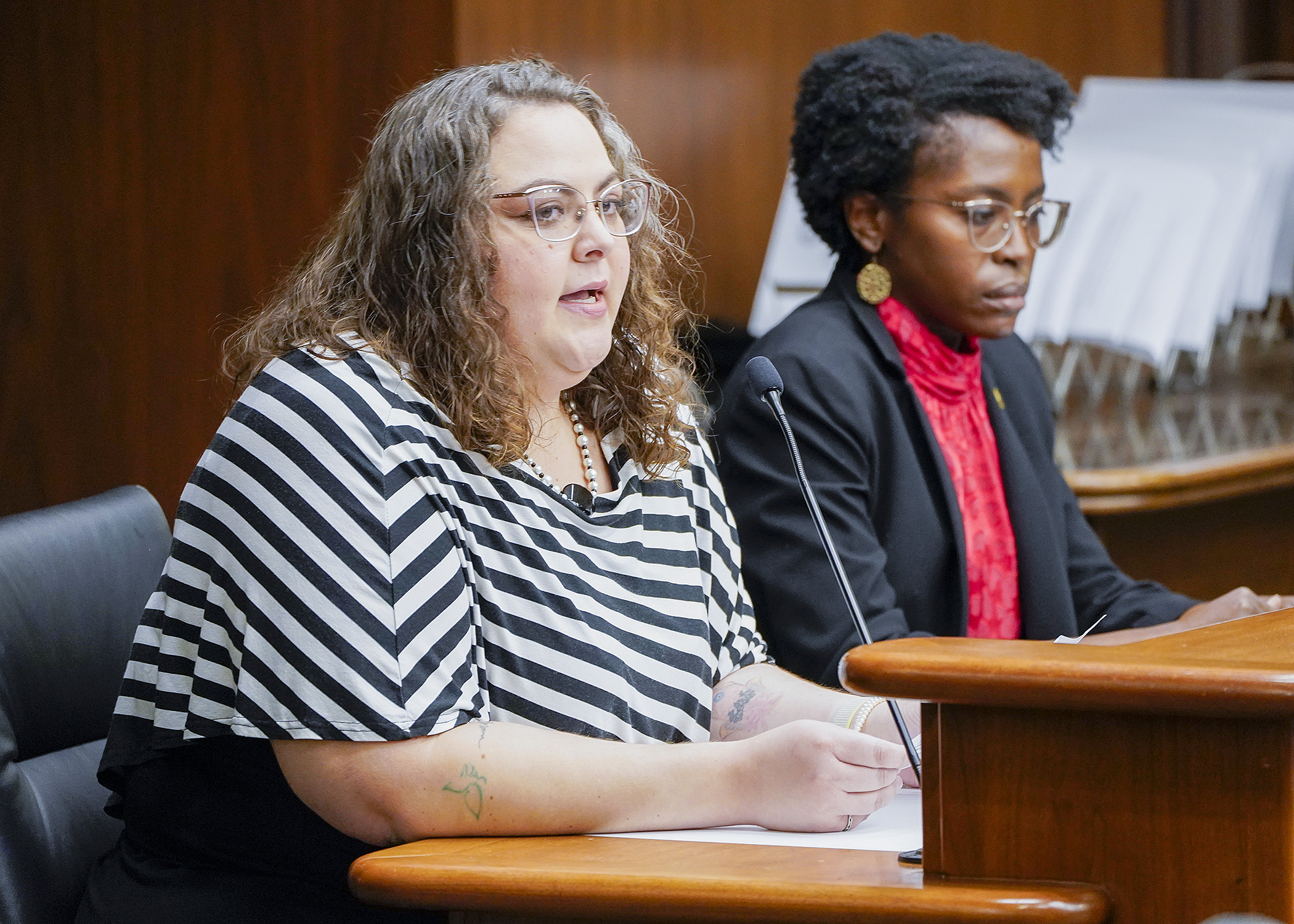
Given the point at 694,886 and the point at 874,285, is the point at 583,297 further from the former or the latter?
the point at 874,285

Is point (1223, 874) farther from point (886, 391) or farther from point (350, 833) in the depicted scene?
point (886, 391)

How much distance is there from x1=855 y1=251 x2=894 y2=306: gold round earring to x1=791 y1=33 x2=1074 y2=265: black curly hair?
4 centimetres

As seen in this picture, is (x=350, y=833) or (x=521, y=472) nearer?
(x=350, y=833)

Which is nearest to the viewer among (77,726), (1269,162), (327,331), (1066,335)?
(327,331)

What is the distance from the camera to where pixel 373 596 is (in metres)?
1.06

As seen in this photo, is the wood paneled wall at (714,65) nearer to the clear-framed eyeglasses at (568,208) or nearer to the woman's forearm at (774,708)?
the clear-framed eyeglasses at (568,208)

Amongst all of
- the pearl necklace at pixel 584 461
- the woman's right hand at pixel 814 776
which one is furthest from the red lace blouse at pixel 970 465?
the woman's right hand at pixel 814 776

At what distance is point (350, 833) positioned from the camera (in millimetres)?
1069

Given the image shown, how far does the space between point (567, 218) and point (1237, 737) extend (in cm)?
68

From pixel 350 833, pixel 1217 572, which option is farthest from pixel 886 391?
pixel 1217 572

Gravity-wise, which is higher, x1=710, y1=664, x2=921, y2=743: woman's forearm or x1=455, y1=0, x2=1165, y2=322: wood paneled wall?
x1=455, y1=0, x2=1165, y2=322: wood paneled wall

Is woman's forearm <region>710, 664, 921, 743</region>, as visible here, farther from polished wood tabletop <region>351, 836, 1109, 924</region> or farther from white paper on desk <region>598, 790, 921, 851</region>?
polished wood tabletop <region>351, 836, 1109, 924</region>

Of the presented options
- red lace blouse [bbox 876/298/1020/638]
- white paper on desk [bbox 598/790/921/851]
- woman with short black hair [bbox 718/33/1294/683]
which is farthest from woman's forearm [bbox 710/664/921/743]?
red lace blouse [bbox 876/298/1020/638]

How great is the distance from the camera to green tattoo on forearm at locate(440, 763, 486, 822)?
3.43ft
